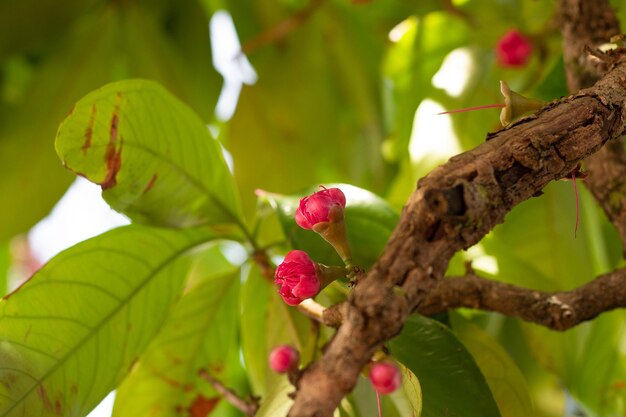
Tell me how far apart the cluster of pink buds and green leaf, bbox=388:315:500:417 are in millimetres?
116

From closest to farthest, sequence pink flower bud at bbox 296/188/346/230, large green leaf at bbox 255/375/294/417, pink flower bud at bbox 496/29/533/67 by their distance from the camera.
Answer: pink flower bud at bbox 296/188/346/230 < large green leaf at bbox 255/375/294/417 < pink flower bud at bbox 496/29/533/67

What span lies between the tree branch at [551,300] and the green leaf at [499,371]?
0.21 feet

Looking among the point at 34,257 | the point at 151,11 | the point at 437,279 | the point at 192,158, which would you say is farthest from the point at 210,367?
the point at 34,257

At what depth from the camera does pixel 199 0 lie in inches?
42.4

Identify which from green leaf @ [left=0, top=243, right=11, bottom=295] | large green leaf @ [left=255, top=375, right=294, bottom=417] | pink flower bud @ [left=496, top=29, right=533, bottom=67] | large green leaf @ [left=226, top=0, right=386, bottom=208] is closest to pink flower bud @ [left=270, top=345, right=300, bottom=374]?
large green leaf @ [left=255, top=375, right=294, bottom=417]

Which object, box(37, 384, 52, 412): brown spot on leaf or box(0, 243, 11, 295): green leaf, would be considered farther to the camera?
box(0, 243, 11, 295): green leaf

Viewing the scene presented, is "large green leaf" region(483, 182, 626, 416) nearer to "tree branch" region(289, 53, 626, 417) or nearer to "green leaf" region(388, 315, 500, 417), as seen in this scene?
"green leaf" region(388, 315, 500, 417)

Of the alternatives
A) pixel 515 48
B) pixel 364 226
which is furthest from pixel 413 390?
pixel 515 48

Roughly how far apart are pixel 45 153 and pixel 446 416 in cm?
66

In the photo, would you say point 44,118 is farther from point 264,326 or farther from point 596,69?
point 596,69

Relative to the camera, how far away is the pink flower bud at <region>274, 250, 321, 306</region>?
1.14ft

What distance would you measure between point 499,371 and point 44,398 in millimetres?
296

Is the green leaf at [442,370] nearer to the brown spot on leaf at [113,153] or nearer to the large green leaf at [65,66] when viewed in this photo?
the brown spot on leaf at [113,153]

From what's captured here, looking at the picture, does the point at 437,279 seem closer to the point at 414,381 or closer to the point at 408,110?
the point at 414,381
